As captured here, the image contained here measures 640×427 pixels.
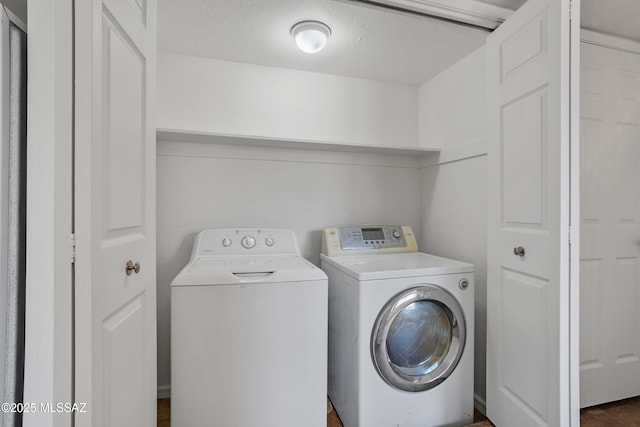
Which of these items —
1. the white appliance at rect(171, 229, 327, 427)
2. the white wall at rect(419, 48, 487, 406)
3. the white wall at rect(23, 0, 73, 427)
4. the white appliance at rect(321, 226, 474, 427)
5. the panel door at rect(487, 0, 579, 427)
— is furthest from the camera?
the white wall at rect(419, 48, 487, 406)

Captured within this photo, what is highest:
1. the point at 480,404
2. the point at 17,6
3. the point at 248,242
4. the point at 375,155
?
the point at 17,6

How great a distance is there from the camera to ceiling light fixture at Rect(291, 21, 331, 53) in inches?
67.1

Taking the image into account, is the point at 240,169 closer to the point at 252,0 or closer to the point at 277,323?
the point at 252,0

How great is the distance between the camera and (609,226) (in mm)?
1785

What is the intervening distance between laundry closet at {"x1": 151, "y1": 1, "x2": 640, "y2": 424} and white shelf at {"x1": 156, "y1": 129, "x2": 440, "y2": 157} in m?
0.01

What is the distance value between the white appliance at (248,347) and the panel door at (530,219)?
0.89 metres

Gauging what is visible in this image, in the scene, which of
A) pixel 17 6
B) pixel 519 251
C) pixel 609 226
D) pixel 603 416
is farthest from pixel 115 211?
pixel 603 416

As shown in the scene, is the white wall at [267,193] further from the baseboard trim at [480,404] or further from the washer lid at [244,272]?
the baseboard trim at [480,404]

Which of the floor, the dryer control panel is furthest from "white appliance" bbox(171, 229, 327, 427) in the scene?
the dryer control panel

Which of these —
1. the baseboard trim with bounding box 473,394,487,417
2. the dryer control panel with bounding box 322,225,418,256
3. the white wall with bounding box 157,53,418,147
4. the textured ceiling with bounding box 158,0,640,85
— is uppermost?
the textured ceiling with bounding box 158,0,640,85

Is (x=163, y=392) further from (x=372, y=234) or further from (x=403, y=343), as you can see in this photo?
(x=372, y=234)

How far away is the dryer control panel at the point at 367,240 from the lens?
2096 millimetres

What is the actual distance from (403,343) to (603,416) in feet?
3.84

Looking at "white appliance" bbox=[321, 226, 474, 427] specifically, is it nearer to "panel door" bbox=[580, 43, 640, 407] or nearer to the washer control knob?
the washer control knob
